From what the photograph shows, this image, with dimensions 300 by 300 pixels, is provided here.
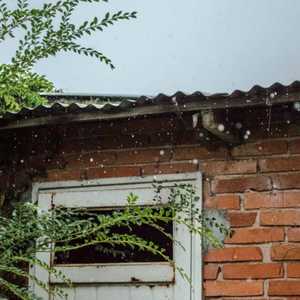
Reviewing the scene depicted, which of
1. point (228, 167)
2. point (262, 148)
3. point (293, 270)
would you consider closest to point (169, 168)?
point (228, 167)

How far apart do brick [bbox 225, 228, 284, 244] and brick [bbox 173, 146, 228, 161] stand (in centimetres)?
50

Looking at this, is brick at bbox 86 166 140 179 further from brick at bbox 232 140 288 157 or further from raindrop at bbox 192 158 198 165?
brick at bbox 232 140 288 157

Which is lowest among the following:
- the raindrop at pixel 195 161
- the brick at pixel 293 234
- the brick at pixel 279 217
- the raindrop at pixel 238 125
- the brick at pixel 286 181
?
the brick at pixel 293 234

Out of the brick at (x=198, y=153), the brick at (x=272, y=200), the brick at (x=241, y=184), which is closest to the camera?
the brick at (x=272, y=200)

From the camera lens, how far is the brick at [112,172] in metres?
4.76

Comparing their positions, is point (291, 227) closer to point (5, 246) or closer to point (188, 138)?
point (188, 138)

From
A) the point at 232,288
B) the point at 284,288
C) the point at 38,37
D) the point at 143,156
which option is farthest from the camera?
the point at 143,156

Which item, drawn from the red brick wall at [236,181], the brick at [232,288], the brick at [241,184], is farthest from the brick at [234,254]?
the brick at [241,184]

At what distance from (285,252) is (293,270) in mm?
116

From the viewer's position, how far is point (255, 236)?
14.3 ft

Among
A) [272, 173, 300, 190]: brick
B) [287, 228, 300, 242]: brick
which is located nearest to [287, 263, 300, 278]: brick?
[287, 228, 300, 242]: brick

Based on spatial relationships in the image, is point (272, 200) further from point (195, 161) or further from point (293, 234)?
point (195, 161)

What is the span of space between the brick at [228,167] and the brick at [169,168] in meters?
0.07

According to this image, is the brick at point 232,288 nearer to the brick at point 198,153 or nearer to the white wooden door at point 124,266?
the white wooden door at point 124,266
